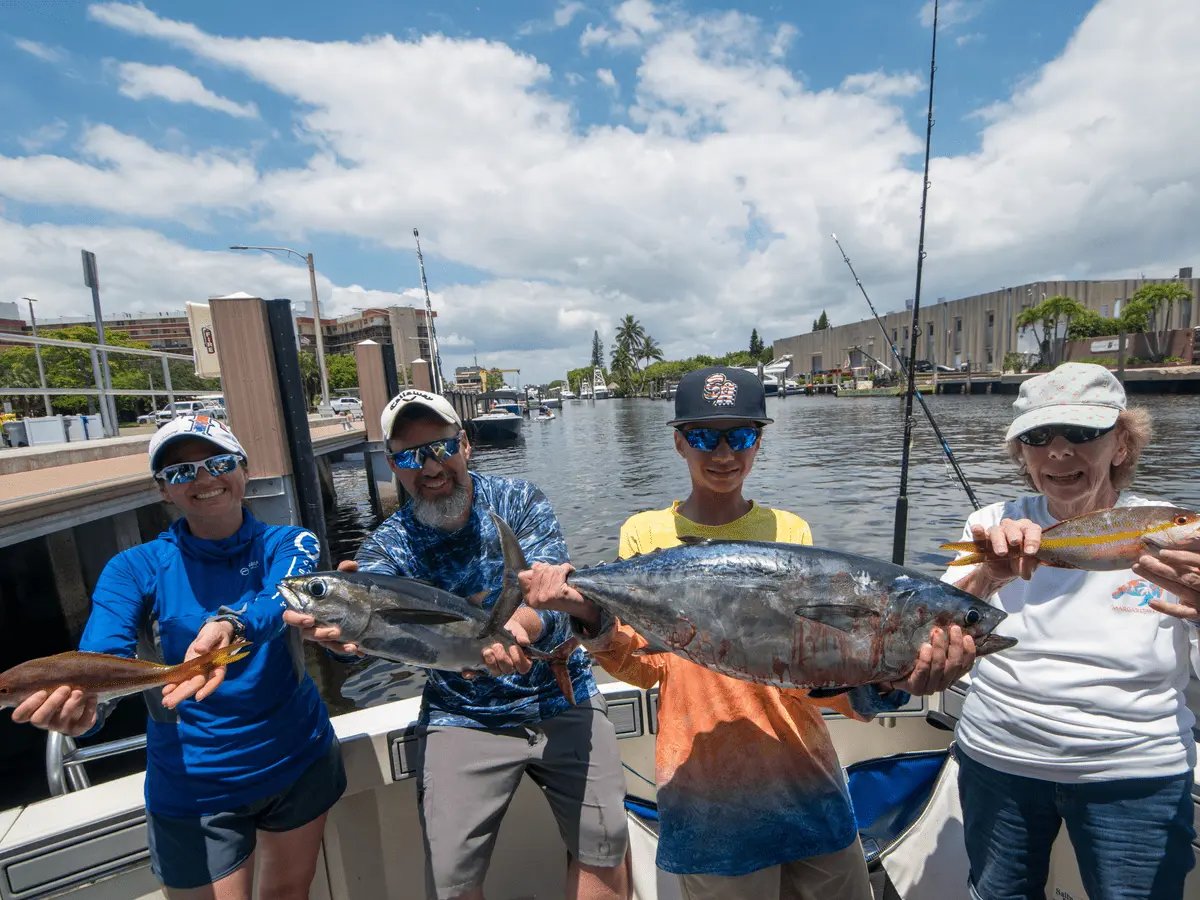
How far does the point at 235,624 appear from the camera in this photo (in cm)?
223

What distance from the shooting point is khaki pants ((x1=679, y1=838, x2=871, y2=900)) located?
6.40ft

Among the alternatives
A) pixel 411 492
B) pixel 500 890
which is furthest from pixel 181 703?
pixel 500 890

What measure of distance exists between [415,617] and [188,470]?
1.12m

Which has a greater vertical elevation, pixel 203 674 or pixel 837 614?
pixel 837 614

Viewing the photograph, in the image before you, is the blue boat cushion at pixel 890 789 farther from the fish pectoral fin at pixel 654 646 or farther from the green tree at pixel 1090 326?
the green tree at pixel 1090 326

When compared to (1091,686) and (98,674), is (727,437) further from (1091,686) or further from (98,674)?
(98,674)

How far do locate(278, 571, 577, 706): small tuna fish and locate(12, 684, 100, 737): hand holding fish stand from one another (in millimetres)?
659

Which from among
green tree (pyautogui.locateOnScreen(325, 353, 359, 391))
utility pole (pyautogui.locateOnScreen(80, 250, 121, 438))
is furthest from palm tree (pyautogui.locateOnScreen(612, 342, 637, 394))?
utility pole (pyautogui.locateOnScreen(80, 250, 121, 438))

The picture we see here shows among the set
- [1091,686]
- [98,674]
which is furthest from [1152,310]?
[98,674]

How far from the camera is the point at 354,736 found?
9.24 feet

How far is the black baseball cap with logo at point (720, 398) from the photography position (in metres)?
2.18

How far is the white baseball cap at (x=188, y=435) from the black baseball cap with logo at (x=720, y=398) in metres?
1.83

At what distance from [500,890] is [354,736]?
3.99ft

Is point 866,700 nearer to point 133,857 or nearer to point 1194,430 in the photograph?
point 133,857
